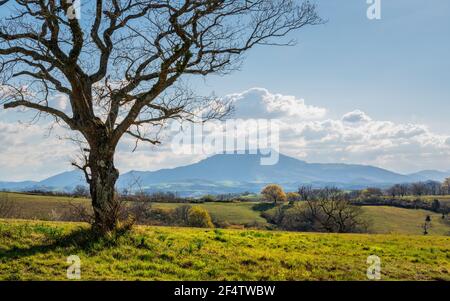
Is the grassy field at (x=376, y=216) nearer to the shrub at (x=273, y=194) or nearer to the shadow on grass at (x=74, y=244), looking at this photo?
the shrub at (x=273, y=194)

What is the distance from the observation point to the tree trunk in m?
15.9

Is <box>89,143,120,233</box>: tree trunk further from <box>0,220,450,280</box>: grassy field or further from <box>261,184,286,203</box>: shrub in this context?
<box>261,184,286,203</box>: shrub

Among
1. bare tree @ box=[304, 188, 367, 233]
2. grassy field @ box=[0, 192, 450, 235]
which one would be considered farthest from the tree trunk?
grassy field @ box=[0, 192, 450, 235]

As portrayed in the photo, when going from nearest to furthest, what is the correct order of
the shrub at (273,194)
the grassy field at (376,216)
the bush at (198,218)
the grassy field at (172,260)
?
the grassy field at (172,260), the bush at (198,218), the grassy field at (376,216), the shrub at (273,194)

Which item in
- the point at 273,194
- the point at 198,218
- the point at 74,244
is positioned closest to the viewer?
the point at 74,244

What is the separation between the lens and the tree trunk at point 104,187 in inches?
627

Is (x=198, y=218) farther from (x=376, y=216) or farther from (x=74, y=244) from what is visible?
(x=74, y=244)

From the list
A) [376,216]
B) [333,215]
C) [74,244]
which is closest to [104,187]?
[74,244]

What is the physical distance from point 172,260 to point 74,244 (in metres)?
3.55

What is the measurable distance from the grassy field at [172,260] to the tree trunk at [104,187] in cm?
79

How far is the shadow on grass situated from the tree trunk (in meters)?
0.58

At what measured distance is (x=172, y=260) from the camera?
14.0 meters

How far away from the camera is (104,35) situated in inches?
686

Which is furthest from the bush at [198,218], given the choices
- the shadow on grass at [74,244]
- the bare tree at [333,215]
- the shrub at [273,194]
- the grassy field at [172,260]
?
the shadow on grass at [74,244]
